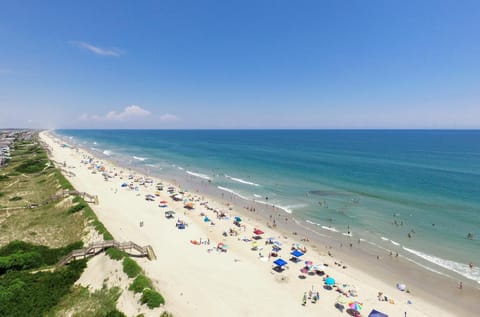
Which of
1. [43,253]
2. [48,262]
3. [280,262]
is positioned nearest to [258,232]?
[280,262]

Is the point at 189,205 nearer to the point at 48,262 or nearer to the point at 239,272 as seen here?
the point at 239,272

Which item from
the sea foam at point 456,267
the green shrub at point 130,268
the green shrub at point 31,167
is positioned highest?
the green shrub at point 31,167

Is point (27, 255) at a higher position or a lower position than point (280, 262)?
higher

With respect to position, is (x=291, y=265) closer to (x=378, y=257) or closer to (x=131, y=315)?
(x=378, y=257)

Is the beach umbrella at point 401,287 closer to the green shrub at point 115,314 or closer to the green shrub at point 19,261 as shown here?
the green shrub at point 115,314

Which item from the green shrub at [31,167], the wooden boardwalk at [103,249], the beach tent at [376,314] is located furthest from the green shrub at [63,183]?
A: the beach tent at [376,314]

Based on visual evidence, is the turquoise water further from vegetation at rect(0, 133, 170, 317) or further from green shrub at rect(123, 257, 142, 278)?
vegetation at rect(0, 133, 170, 317)
